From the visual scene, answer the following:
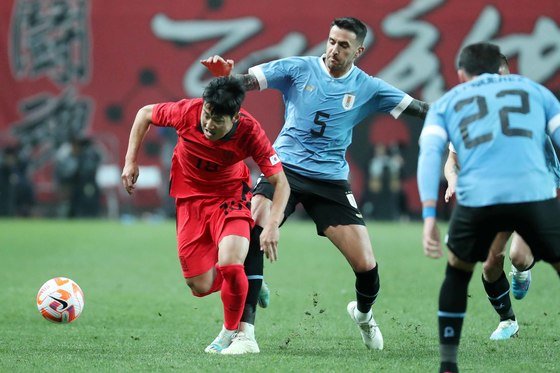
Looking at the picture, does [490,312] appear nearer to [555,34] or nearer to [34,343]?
A: [34,343]

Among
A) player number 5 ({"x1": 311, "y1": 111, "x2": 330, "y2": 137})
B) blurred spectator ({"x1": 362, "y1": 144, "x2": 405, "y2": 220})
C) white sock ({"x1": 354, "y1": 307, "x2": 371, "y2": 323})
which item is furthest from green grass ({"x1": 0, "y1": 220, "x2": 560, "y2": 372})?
blurred spectator ({"x1": 362, "y1": 144, "x2": 405, "y2": 220})

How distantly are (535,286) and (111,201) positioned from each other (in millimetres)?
17876

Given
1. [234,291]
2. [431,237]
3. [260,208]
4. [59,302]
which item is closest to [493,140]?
[431,237]

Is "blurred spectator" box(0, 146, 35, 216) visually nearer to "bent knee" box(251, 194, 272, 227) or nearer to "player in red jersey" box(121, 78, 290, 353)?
"player in red jersey" box(121, 78, 290, 353)

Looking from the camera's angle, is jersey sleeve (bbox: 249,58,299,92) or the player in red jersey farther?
jersey sleeve (bbox: 249,58,299,92)

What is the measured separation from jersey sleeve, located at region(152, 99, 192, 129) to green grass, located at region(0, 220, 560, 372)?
1733 millimetres

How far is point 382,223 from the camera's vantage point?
89.9 feet

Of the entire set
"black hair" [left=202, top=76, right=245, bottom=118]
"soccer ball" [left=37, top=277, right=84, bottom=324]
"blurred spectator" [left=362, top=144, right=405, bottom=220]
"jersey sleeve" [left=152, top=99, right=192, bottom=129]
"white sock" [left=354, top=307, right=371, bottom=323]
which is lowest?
"blurred spectator" [left=362, top=144, right=405, bottom=220]

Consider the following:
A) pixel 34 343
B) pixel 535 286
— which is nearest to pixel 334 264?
pixel 535 286

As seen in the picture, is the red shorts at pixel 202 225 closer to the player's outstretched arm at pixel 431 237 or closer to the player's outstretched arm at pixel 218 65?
the player's outstretched arm at pixel 218 65

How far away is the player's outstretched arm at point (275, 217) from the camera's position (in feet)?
25.3

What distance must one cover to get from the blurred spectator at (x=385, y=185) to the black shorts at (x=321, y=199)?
19.0 meters

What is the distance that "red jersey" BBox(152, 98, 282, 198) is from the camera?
8016 millimetres

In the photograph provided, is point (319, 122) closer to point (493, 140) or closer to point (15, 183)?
point (493, 140)
